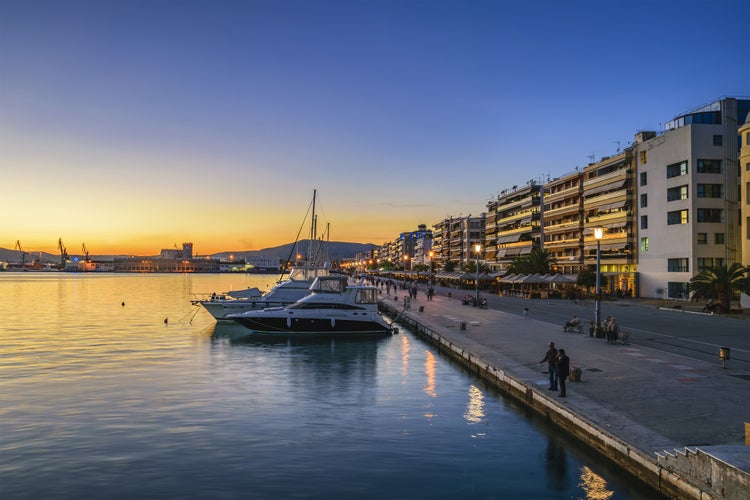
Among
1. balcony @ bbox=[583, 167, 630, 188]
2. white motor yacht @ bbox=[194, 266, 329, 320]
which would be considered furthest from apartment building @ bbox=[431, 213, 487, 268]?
white motor yacht @ bbox=[194, 266, 329, 320]

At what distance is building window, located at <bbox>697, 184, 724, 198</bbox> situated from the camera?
66312 millimetres

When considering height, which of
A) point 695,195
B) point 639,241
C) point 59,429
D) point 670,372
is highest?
point 695,195

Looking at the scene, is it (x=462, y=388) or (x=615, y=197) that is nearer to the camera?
(x=462, y=388)

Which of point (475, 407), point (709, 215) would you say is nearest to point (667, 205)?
point (709, 215)

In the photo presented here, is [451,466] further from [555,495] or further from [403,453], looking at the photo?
[555,495]

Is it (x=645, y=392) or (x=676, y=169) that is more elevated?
(x=676, y=169)

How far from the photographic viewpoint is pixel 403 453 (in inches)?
706

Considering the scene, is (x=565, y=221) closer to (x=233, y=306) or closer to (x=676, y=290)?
(x=676, y=290)

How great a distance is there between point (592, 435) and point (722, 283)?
41702 mm

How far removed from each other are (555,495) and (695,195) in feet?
205

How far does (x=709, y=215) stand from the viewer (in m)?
66.3

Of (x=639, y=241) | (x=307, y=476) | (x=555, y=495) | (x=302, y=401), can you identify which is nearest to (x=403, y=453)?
(x=307, y=476)

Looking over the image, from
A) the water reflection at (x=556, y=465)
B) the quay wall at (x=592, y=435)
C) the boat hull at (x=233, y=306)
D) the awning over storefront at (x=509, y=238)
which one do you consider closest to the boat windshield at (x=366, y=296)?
the boat hull at (x=233, y=306)

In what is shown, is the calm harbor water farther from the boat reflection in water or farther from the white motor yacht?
the white motor yacht
